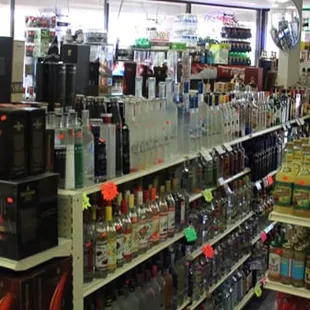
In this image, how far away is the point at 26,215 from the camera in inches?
78.4

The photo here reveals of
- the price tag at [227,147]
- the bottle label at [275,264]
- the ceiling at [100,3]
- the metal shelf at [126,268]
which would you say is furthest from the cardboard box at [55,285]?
the ceiling at [100,3]

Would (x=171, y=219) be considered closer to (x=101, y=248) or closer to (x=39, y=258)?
(x=101, y=248)

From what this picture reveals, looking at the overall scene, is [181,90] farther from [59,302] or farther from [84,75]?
[59,302]

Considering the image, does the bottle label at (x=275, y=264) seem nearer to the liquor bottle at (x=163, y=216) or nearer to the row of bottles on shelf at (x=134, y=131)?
the liquor bottle at (x=163, y=216)

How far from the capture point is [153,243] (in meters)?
2.98

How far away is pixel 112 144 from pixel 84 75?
0.52 metres


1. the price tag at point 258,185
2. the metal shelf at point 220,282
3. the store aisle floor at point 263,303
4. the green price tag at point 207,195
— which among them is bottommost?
the store aisle floor at point 263,303

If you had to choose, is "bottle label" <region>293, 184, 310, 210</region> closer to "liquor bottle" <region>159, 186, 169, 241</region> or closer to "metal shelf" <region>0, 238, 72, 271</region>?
"liquor bottle" <region>159, 186, 169, 241</region>

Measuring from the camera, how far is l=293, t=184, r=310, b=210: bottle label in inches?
103

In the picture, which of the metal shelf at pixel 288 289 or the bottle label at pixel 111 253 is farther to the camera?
the metal shelf at pixel 288 289

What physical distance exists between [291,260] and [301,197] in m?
0.33

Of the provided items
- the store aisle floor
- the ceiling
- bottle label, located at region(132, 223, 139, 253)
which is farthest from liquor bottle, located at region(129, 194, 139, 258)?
the ceiling

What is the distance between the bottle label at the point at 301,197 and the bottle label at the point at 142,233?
0.78 meters

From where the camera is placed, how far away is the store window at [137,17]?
7.18m
